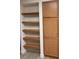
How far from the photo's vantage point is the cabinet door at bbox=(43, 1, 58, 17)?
370 cm

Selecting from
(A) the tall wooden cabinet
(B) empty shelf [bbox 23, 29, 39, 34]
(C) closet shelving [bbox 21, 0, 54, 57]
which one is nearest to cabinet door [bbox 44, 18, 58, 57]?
(A) the tall wooden cabinet

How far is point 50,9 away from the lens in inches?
149

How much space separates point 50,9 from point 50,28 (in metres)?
0.65

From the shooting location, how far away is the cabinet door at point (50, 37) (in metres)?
3.75

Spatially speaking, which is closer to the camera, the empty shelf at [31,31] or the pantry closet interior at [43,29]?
the pantry closet interior at [43,29]

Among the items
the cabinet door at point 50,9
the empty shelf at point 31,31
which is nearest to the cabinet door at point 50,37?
the cabinet door at point 50,9

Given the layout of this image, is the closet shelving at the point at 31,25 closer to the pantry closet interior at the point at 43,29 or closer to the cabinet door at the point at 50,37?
the pantry closet interior at the point at 43,29

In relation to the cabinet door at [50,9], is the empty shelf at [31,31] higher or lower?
lower

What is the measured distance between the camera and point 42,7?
12.8 ft

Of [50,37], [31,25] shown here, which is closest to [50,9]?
[50,37]
